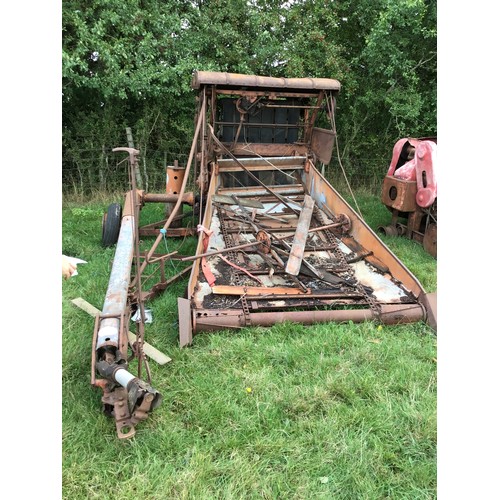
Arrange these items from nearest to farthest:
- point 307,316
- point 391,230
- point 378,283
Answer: point 307,316 < point 378,283 < point 391,230

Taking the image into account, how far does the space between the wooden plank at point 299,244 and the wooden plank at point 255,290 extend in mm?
170

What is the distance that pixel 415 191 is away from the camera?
5.93m

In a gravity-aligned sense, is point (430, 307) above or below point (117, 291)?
below

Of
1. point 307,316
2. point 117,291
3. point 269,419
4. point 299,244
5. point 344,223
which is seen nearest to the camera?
point 269,419

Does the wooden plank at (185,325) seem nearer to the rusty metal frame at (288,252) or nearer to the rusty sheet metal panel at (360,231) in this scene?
the rusty metal frame at (288,252)

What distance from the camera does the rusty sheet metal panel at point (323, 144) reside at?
603 cm

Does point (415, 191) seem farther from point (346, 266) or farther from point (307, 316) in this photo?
point (307, 316)

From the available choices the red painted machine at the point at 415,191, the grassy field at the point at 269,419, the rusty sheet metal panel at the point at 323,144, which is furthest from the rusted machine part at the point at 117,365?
the red painted machine at the point at 415,191

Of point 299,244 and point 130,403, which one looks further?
point 299,244

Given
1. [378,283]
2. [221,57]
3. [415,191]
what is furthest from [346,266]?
[221,57]

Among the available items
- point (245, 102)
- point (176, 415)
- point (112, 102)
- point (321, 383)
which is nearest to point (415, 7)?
point (245, 102)

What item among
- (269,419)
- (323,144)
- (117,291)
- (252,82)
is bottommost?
(269,419)

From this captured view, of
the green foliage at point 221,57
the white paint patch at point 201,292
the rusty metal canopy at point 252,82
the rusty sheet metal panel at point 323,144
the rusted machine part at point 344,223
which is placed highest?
the green foliage at point 221,57

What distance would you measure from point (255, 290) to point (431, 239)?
9.95 ft
